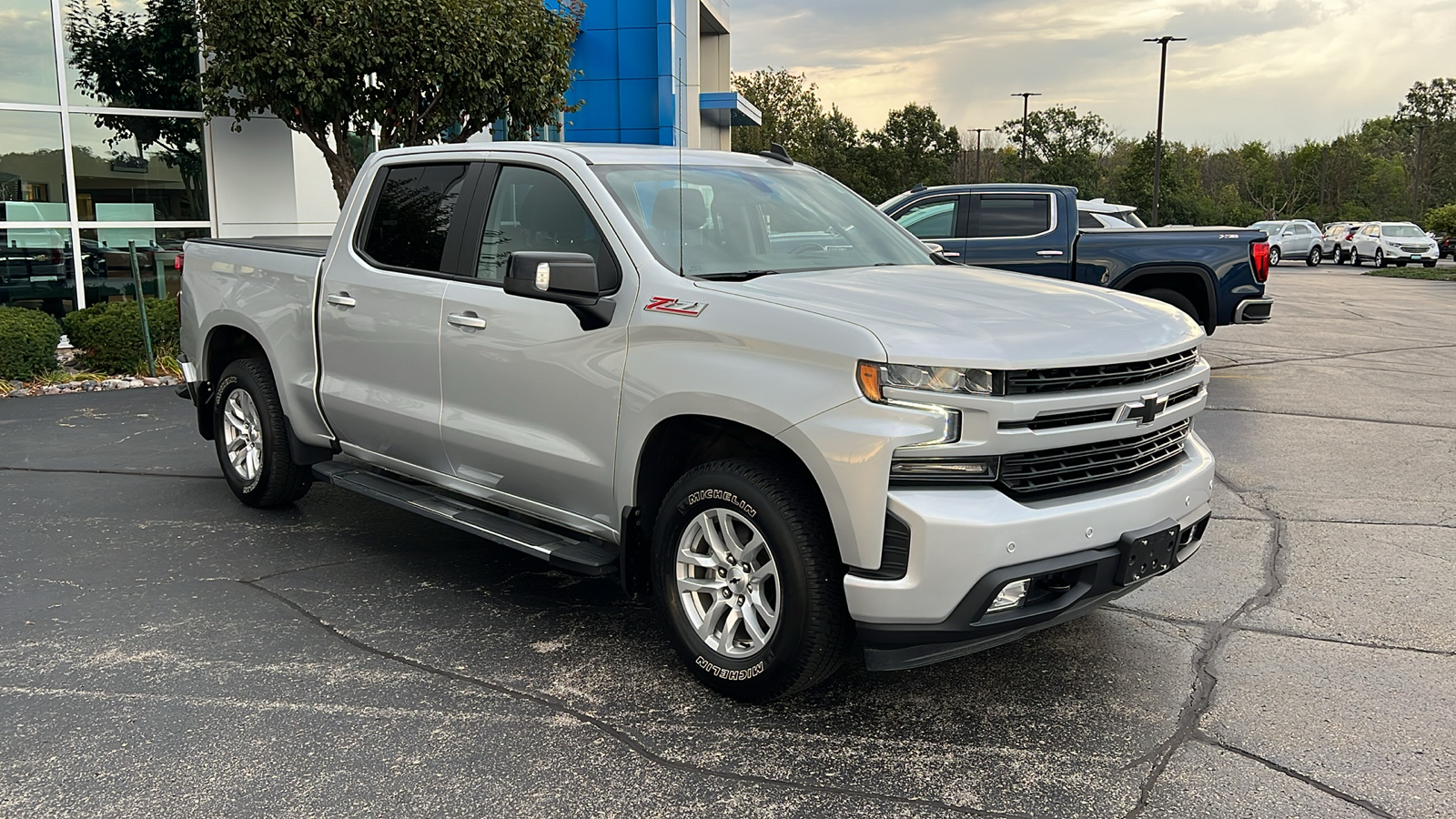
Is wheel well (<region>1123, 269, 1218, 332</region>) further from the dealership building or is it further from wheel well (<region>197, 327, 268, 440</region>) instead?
wheel well (<region>197, 327, 268, 440</region>)

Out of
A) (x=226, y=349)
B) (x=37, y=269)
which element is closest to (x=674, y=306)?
(x=226, y=349)

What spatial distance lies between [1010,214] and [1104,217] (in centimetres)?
747

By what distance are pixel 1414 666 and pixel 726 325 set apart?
2.93 meters

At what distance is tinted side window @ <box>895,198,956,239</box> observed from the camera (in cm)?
1248

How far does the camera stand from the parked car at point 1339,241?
139 feet

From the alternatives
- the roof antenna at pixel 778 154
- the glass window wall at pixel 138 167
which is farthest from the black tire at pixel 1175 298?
the glass window wall at pixel 138 167

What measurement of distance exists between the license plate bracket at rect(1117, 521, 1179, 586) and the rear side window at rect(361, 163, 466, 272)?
3115 millimetres

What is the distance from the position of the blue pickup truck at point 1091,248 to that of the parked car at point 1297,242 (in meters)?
34.6

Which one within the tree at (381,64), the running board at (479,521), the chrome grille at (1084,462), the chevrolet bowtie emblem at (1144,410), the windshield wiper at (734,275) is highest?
the tree at (381,64)

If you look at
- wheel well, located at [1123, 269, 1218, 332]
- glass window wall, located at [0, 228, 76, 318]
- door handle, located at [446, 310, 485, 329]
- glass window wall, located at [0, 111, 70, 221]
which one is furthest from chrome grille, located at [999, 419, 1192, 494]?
glass window wall, located at [0, 111, 70, 221]

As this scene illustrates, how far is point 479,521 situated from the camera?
15.5 feet

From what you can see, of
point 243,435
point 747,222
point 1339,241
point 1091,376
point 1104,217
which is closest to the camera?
point 1091,376

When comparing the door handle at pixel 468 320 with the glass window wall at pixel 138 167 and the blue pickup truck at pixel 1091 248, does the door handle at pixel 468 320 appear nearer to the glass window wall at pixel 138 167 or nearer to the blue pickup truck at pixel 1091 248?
the blue pickup truck at pixel 1091 248

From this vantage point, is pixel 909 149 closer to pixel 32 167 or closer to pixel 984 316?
Result: pixel 32 167
